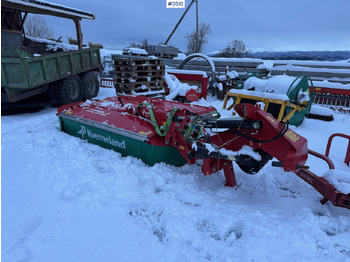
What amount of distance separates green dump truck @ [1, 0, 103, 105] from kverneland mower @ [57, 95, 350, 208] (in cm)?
244

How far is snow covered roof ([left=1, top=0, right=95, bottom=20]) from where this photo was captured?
27.8ft

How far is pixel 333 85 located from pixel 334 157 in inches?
243

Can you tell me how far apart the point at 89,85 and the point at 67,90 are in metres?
1.42

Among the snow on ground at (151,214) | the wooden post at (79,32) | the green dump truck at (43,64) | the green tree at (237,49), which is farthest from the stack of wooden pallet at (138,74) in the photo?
the green tree at (237,49)

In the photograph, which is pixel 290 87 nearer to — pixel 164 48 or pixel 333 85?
pixel 333 85

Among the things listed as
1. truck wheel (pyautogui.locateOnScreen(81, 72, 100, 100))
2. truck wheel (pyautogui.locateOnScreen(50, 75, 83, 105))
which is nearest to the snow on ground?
truck wheel (pyautogui.locateOnScreen(50, 75, 83, 105))

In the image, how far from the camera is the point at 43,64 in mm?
6867

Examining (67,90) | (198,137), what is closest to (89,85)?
(67,90)

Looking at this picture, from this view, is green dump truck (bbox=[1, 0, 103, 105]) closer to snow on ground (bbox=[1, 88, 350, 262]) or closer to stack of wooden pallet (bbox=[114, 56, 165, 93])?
stack of wooden pallet (bbox=[114, 56, 165, 93])

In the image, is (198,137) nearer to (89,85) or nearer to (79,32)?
(89,85)

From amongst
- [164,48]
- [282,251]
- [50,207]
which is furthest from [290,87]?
[164,48]

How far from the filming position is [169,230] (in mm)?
2395

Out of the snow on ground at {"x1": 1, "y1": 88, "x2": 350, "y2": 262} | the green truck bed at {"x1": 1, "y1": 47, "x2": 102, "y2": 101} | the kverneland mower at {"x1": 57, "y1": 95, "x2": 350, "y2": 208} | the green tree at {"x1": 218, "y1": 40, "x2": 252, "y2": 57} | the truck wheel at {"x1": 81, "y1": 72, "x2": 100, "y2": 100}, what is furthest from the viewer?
the green tree at {"x1": 218, "y1": 40, "x2": 252, "y2": 57}

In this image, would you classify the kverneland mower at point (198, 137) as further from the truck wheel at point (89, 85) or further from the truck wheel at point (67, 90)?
the truck wheel at point (89, 85)
